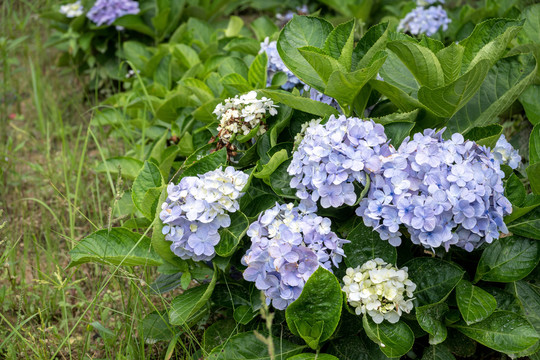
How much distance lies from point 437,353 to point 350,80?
74cm

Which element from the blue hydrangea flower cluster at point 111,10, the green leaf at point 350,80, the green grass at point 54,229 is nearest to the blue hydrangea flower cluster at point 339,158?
Answer: the green leaf at point 350,80

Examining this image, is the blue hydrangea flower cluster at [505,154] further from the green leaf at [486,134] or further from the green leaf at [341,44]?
the green leaf at [341,44]

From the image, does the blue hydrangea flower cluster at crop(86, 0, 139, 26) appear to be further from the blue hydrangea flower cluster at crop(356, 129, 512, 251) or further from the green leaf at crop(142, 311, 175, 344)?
the blue hydrangea flower cluster at crop(356, 129, 512, 251)

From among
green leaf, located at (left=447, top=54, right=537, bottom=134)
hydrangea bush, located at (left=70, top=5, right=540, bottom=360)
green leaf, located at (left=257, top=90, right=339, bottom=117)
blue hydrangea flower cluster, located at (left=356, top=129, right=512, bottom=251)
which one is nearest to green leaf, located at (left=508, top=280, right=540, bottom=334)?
hydrangea bush, located at (left=70, top=5, right=540, bottom=360)

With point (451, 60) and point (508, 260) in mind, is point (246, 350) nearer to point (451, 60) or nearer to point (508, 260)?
point (508, 260)

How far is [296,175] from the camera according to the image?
1.38m

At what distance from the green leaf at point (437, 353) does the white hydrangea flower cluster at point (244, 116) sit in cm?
77

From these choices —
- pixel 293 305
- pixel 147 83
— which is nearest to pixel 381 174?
pixel 293 305

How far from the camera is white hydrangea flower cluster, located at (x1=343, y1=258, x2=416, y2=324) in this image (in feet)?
4.19

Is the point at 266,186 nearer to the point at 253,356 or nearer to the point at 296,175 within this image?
the point at 296,175

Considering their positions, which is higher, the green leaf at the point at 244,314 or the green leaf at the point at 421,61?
the green leaf at the point at 421,61

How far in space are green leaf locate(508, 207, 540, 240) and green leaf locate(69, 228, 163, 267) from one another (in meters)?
0.94

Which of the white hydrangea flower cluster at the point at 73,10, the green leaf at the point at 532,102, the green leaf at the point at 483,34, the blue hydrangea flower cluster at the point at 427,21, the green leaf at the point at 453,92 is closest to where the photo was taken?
the green leaf at the point at 453,92

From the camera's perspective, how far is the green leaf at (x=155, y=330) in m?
1.60
